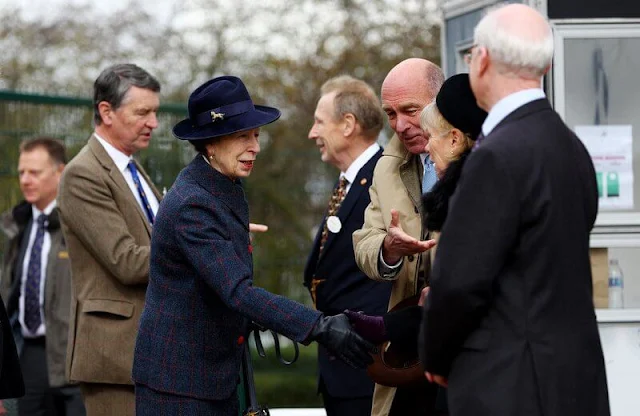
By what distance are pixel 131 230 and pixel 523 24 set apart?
280 centimetres

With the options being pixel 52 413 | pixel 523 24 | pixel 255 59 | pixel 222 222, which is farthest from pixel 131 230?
pixel 255 59

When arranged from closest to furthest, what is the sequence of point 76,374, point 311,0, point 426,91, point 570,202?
point 570,202 → point 426,91 → point 76,374 → point 311,0

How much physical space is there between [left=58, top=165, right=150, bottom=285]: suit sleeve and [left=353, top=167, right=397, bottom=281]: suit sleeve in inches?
44.5

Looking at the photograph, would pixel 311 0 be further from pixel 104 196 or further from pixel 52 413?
pixel 104 196

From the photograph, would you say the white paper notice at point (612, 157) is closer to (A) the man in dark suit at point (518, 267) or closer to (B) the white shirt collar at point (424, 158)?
(B) the white shirt collar at point (424, 158)

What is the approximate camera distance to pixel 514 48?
354cm

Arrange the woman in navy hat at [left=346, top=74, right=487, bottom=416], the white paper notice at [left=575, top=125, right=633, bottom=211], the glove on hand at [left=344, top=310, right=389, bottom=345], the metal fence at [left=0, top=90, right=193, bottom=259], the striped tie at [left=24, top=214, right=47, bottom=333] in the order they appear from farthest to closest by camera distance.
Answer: the metal fence at [left=0, top=90, right=193, bottom=259]
the striped tie at [left=24, top=214, right=47, bottom=333]
the white paper notice at [left=575, top=125, right=633, bottom=211]
the glove on hand at [left=344, top=310, right=389, bottom=345]
the woman in navy hat at [left=346, top=74, right=487, bottom=416]

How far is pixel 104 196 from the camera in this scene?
229 inches

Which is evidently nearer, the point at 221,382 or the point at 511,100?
the point at 511,100

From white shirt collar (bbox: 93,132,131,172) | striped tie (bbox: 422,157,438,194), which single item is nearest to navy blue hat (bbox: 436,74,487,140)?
striped tie (bbox: 422,157,438,194)

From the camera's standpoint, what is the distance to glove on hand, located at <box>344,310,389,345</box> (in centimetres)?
438

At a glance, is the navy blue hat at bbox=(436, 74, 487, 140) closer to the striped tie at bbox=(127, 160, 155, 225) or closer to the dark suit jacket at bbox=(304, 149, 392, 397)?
the dark suit jacket at bbox=(304, 149, 392, 397)

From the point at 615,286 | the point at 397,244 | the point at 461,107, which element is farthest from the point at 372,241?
the point at 615,286

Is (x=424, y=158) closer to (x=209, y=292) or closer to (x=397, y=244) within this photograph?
(x=397, y=244)
